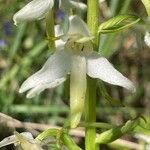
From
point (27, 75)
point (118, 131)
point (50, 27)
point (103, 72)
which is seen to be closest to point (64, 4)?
point (50, 27)

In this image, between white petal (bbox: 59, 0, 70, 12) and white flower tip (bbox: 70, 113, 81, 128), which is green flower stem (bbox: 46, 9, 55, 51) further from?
white flower tip (bbox: 70, 113, 81, 128)

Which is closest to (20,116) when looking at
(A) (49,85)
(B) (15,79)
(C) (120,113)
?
(B) (15,79)

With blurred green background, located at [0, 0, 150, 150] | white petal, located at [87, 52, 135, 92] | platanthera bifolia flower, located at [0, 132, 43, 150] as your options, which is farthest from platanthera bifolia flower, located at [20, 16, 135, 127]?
blurred green background, located at [0, 0, 150, 150]

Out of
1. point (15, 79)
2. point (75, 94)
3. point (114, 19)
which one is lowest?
point (15, 79)

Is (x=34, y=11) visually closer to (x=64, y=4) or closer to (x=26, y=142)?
(x=64, y=4)

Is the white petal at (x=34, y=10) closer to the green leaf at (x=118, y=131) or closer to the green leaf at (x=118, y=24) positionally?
the green leaf at (x=118, y=24)

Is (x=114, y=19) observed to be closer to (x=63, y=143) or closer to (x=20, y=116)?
(x=63, y=143)

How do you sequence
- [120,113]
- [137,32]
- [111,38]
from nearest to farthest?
[137,32], [111,38], [120,113]
